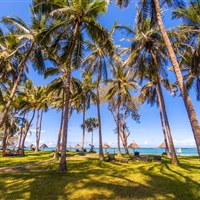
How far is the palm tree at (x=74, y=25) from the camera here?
11680mm

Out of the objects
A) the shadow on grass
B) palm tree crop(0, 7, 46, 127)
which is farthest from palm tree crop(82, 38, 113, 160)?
the shadow on grass

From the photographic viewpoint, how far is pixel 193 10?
1331 cm

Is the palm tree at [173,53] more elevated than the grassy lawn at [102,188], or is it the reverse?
the palm tree at [173,53]

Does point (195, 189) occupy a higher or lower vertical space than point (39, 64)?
lower

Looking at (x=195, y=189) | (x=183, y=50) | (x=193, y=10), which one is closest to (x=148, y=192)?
(x=195, y=189)

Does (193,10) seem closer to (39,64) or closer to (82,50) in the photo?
(82,50)

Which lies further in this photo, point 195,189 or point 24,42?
point 24,42

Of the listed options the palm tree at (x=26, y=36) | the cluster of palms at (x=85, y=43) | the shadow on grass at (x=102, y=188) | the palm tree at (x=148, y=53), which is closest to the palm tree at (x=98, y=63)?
the cluster of palms at (x=85, y=43)

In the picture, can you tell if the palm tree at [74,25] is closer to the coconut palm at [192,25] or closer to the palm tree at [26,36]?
the palm tree at [26,36]

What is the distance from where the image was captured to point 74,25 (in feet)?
42.5

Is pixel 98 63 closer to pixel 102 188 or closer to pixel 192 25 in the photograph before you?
pixel 192 25

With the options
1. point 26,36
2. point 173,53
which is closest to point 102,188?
point 173,53

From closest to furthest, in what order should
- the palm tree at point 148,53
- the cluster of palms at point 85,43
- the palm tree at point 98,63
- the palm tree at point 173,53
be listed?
the palm tree at point 173,53, the cluster of palms at point 85,43, the palm tree at point 148,53, the palm tree at point 98,63

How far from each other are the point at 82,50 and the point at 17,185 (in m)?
10.6
